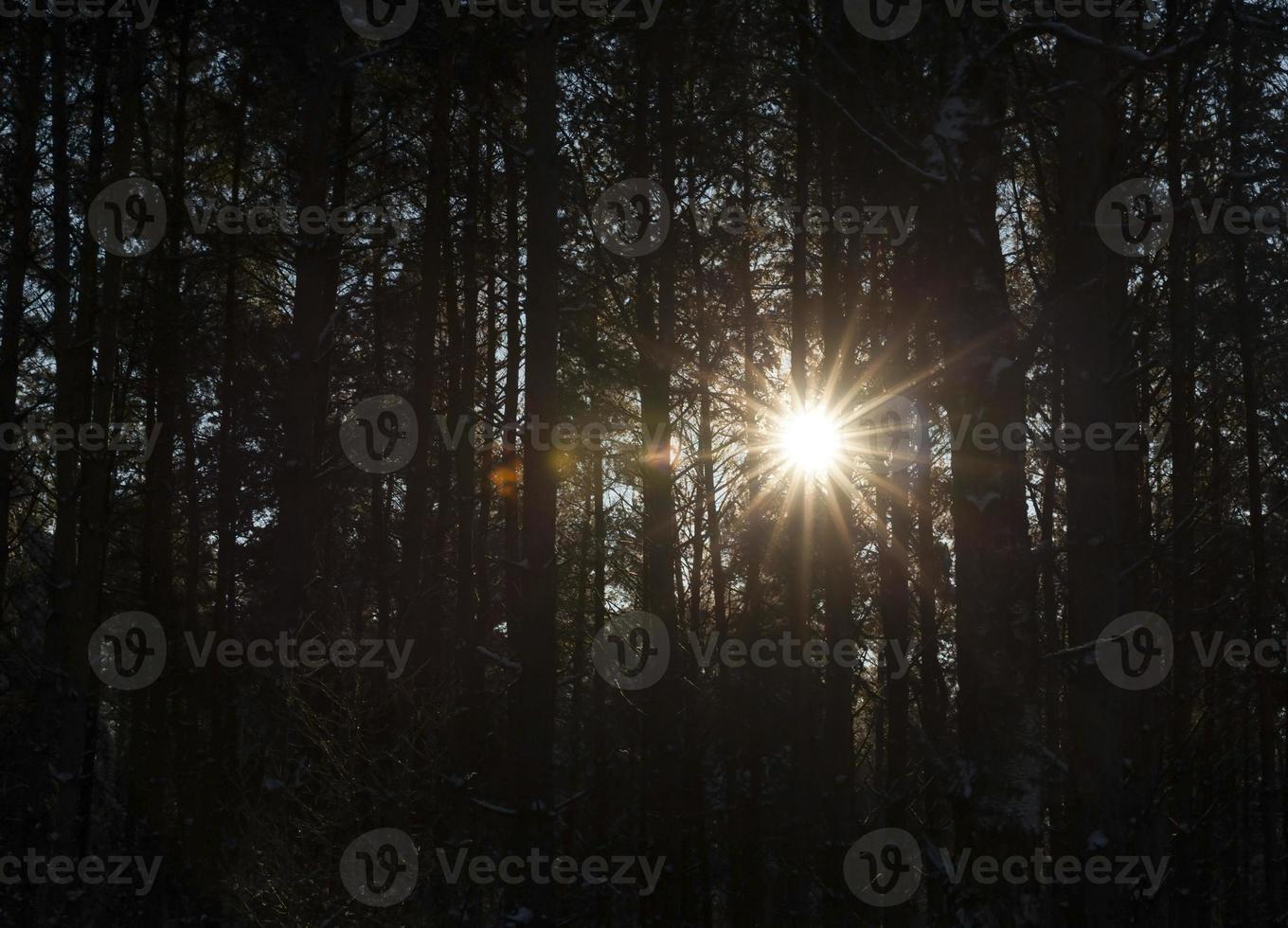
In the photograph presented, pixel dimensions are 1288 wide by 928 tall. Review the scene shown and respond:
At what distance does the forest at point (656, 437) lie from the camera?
8.90 meters

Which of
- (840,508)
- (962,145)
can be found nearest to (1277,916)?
(840,508)

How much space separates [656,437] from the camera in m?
12.7

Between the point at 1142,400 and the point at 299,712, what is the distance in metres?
11.4

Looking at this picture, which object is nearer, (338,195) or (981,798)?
(981,798)

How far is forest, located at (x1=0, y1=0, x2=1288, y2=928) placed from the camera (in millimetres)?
8898

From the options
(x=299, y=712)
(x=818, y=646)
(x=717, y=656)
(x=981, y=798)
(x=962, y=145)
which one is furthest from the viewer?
(x=717, y=656)

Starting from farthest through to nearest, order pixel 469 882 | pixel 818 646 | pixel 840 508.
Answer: pixel 818 646, pixel 840 508, pixel 469 882

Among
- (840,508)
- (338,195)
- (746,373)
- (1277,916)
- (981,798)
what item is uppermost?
(338,195)

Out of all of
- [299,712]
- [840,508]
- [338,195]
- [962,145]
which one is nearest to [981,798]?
[962,145]

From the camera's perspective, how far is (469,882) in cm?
1131

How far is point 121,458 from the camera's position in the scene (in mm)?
16766

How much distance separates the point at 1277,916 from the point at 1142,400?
23.0 feet

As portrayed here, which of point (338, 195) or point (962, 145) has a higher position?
point (338, 195)

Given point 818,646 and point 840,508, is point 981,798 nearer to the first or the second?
point 840,508
